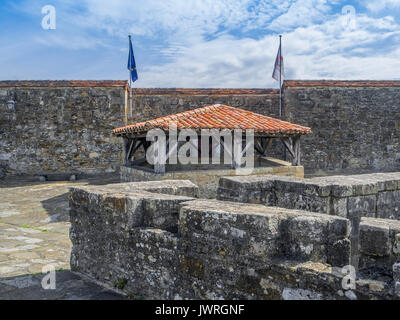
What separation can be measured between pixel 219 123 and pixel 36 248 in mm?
5960

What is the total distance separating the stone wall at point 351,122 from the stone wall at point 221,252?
13.5 m

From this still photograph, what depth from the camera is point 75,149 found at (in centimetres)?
1509

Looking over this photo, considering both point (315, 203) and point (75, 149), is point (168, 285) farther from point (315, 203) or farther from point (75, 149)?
point (75, 149)

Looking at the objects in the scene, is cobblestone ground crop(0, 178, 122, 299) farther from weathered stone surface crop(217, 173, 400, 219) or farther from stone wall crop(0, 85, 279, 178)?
stone wall crop(0, 85, 279, 178)

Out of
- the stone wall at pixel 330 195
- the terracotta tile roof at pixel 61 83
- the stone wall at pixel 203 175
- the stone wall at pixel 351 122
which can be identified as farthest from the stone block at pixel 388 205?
the terracotta tile roof at pixel 61 83

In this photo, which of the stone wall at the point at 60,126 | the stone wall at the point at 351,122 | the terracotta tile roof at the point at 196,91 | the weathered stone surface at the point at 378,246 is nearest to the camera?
the weathered stone surface at the point at 378,246

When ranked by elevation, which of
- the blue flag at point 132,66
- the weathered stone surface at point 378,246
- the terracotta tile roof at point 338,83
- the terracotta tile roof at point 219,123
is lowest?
the weathered stone surface at point 378,246

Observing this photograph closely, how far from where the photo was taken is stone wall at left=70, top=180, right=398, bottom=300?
2.27 meters

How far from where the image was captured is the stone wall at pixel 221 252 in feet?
7.43

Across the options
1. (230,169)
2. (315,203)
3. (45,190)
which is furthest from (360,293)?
(45,190)

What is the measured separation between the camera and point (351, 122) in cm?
1576

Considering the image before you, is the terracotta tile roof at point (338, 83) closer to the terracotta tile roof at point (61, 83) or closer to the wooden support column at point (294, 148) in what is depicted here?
the wooden support column at point (294, 148)

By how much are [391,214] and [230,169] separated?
17.6 ft

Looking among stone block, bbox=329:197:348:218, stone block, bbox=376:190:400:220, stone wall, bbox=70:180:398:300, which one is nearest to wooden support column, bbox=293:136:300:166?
stone block, bbox=376:190:400:220
